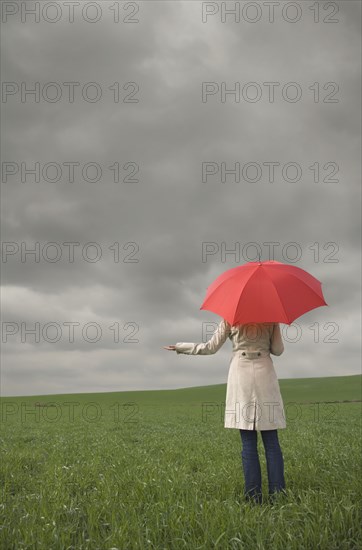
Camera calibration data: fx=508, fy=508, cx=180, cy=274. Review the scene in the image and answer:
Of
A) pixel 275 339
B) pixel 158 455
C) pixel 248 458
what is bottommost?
pixel 158 455

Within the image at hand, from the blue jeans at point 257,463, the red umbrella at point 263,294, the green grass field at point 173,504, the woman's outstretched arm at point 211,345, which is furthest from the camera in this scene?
the woman's outstretched arm at point 211,345

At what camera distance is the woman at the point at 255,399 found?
7098 mm

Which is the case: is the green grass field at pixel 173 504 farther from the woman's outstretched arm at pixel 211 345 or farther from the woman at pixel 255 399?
the woman's outstretched arm at pixel 211 345

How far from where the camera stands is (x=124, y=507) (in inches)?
271

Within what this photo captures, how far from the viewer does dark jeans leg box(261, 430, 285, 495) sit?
721 centimetres

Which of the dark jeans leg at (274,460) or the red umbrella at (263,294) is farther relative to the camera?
the dark jeans leg at (274,460)

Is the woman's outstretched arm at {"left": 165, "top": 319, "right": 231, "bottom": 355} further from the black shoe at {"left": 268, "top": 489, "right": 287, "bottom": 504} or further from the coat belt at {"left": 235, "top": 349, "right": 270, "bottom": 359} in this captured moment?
the black shoe at {"left": 268, "top": 489, "right": 287, "bottom": 504}

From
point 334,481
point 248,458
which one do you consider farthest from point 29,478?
point 334,481

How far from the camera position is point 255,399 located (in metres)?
7.13

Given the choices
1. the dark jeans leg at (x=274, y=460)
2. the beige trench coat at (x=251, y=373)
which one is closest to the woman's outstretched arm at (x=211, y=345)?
the beige trench coat at (x=251, y=373)

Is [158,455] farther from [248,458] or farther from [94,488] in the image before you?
[248,458]

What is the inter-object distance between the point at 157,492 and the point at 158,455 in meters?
5.14

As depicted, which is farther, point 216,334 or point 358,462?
point 358,462

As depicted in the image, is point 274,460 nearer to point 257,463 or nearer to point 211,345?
point 257,463
